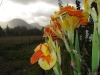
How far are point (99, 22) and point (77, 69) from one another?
0.24 meters

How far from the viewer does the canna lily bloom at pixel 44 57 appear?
899 millimetres

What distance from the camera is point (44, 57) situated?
0.92m

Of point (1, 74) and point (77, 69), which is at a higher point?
point (77, 69)

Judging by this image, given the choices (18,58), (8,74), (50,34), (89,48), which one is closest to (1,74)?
(8,74)

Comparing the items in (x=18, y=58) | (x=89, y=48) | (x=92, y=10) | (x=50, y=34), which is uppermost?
(x=92, y=10)

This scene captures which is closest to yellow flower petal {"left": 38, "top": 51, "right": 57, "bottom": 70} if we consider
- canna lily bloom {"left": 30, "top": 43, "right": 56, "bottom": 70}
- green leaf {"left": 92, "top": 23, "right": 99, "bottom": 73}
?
canna lily bloom {"left": 30, "top": 43, "right": 56, "bottom": 70}

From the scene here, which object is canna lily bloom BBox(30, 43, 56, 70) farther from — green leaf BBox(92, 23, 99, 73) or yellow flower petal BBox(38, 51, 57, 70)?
green leaf BBox(92, 23, 99, 73)

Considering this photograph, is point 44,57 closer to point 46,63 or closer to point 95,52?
point 46,63

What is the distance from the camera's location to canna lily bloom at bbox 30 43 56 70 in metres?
0.90

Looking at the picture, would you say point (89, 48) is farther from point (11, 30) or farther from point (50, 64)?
point (11, 30)

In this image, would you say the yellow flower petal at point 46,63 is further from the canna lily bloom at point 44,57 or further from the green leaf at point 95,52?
the green leaf at point 95,52

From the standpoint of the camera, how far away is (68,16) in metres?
0.95

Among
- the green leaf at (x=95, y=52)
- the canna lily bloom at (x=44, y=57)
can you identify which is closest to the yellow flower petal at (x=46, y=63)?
the canna lily bloom at (x=44, y=57)

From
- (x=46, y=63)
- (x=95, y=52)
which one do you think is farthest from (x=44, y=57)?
(x=95, y=52)
